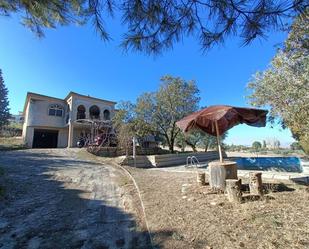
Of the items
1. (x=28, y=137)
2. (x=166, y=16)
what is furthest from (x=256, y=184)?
(x=28, y=137)

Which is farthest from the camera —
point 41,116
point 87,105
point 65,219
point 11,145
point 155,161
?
point 87,105

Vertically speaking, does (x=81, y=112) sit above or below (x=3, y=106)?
below

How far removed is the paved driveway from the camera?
10.1ft

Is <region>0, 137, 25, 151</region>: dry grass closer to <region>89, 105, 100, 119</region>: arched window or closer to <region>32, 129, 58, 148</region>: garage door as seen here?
<region>32, 129, 58, 148</region>: garage door

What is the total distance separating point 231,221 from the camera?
3174 millimetres

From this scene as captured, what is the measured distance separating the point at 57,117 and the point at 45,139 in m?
2.96

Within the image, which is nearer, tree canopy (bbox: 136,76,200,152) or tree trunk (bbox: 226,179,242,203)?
tree trunk (bbox: 226,179,242,203)

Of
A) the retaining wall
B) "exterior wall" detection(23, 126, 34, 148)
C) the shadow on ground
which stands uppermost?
"exterior wall" detection(23, 126, 34, 148)

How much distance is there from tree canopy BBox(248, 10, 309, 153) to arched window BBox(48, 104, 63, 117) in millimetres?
19818

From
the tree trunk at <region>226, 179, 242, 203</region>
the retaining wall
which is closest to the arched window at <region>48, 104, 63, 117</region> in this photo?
the retaining wall

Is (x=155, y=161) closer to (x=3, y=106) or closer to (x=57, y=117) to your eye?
(x=57, y=117)

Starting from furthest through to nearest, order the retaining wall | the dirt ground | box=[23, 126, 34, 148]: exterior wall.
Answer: box=[23, 126, 34, 148]: exterior wall → the retaining wall → the dirt ground

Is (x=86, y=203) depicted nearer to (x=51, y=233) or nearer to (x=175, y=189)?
(x=51, y=233)

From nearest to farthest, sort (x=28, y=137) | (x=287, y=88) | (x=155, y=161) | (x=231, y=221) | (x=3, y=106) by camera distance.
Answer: (x=231, y=221) < (x=287, y=88) < (x=155, y=161) < (x=28, y=137) < (x=3, y=106)
